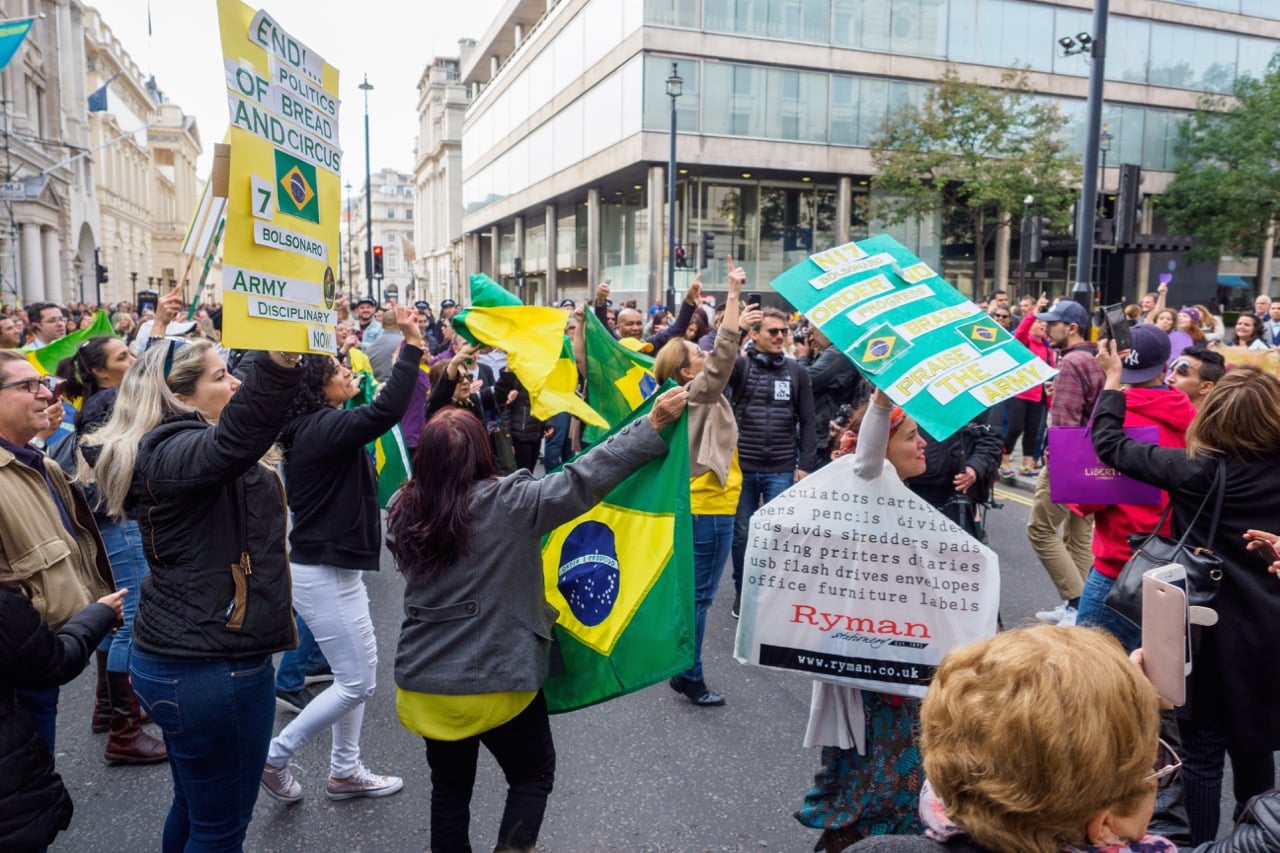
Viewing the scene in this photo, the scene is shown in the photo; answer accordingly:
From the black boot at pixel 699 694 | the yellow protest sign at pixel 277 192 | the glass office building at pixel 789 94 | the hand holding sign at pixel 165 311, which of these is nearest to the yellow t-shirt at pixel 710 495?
the black boot at pixel 699 694

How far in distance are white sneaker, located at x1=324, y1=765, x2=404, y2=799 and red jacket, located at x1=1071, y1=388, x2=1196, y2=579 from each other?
3.30 m

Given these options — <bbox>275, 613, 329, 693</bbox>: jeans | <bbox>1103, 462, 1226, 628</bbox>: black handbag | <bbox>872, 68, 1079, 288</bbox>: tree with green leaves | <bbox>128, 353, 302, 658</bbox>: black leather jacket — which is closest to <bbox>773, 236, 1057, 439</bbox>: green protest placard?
<bbox>1103, 462, 1226, 628</bbox>: black handbag

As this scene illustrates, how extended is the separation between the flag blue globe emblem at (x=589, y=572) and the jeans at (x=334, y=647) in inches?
43.7

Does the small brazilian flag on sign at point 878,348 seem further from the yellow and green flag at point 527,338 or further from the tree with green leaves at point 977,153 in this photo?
the tree with green leaves at point 977,153

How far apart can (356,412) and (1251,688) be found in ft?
10.6

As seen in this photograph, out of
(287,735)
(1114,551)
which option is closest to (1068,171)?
(1114,551)

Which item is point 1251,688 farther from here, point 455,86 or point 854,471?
point 455,86

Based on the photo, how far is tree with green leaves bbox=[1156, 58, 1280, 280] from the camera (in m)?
36.1

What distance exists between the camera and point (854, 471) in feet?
9.30

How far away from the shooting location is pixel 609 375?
459cm

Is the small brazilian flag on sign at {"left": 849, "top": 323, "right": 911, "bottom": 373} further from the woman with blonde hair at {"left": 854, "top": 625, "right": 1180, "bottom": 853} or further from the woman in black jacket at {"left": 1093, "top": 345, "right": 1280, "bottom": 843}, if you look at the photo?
the woman with blonde hair at {"left": 854, "top": 625, "right": 1180, "bottom": 853}

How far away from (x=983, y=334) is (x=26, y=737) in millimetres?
2834

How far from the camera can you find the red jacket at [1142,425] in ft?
12.7

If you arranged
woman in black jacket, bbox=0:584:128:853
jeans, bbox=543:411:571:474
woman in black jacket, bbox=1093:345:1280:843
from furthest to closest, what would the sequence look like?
jeans, bbox=543:411:571:474, woman in black jacket, bbox=1093:345:1280:843, woman in black jacket, bbox=0:584:128:853
